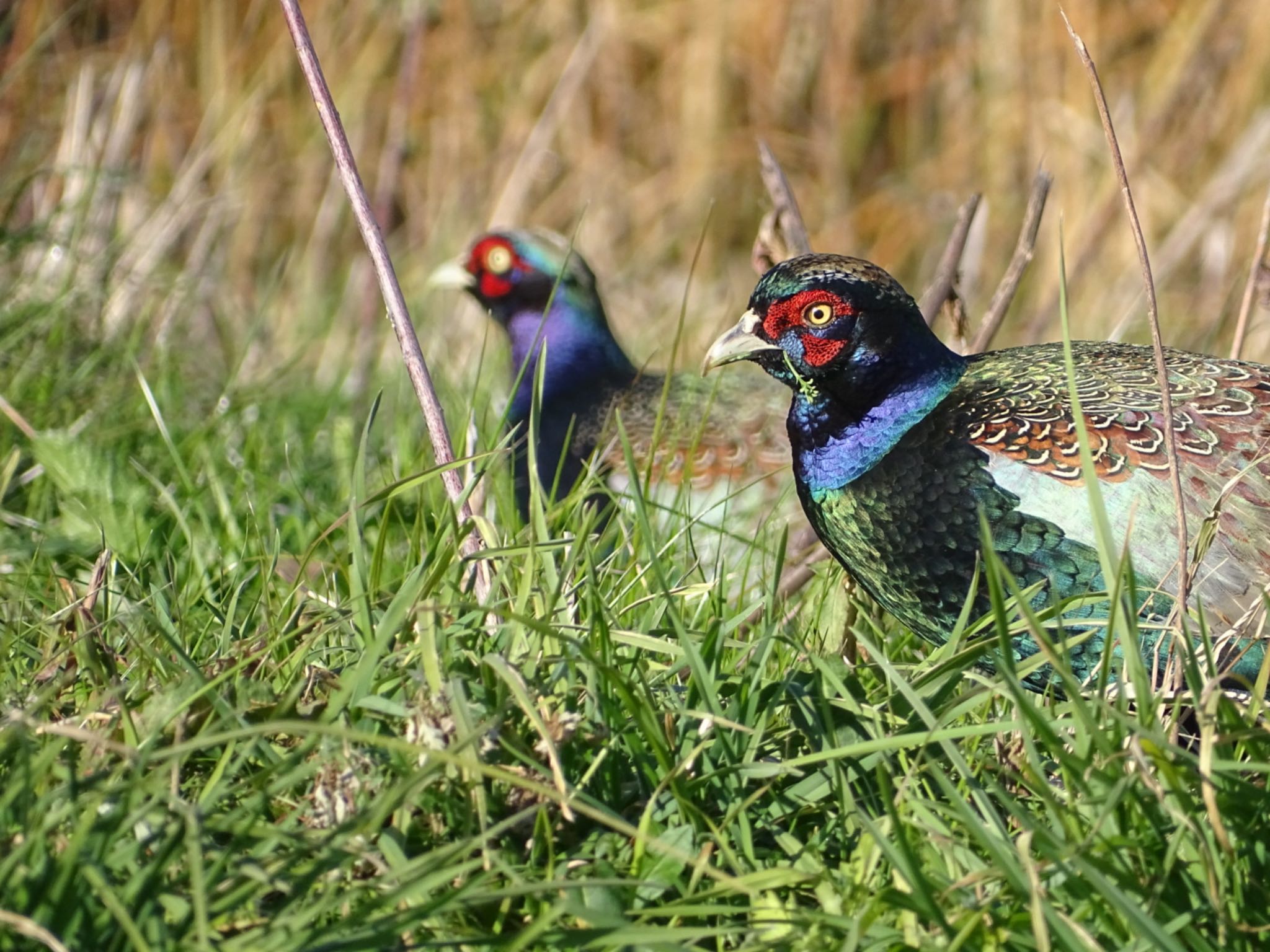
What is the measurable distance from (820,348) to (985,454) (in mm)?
350

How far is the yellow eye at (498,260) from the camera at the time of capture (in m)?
4.81

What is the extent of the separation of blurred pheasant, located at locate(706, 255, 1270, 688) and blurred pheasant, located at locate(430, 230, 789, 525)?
641 mm

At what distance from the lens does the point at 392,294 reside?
89.1 inches

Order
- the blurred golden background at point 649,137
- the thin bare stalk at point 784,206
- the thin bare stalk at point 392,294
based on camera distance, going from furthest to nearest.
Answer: the blurred golden background at point 649,137 → the thin bare stalk at point 784,206 → the thin bare stalk at point 392,294

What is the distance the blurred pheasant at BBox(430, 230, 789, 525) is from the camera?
3982 mm

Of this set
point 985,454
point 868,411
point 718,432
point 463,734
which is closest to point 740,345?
point 868,411

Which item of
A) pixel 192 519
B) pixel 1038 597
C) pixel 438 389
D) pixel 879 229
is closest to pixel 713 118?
pixel 879 229

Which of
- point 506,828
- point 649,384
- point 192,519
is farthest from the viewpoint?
point 649,384

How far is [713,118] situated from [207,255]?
2906 millimetres

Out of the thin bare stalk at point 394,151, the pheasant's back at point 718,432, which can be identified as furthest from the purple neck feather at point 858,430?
the thin bare stalk at point 394,151

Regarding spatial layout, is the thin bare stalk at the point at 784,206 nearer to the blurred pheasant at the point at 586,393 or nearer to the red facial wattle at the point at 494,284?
the blurred pheasant at the point at 586,393

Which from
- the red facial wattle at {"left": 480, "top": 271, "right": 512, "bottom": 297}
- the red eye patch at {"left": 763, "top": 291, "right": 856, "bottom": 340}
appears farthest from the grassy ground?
the red facial wattle at {"left": 480, "top": 271, "right": 512, "bottom": 297}

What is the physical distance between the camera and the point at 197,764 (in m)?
1.91

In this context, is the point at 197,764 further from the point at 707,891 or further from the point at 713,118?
the point at 713,118
